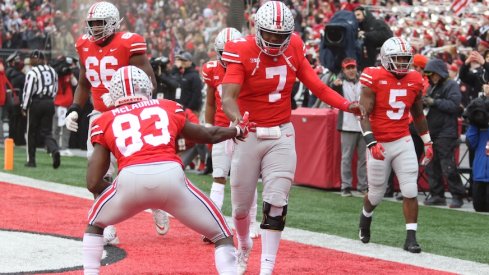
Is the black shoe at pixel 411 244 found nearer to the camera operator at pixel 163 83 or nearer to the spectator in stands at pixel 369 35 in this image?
the spectator in stands at pixel 369 35

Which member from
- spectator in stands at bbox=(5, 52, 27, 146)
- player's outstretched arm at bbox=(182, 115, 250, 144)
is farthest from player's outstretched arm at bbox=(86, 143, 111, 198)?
spectator in stands at bbox=(5, 52, 27, 146)

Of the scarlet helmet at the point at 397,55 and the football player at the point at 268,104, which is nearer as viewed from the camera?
the football player at the point at 268,104

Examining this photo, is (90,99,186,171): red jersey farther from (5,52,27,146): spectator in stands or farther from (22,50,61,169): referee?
(5,52,27,146): spectator in stands

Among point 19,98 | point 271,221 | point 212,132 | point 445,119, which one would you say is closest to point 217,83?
point 271,221

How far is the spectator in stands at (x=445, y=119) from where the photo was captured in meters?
12.6

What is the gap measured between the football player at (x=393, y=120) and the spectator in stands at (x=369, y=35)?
563 cm

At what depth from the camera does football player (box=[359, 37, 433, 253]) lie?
30.0ft

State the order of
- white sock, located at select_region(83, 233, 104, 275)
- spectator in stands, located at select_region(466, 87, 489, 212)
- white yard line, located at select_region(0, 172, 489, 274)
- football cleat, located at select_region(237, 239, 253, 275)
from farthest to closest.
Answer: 1. spectator in stands, located at select_region(466, 87, 489, 212)
2. white yard line, located at select_region(0, 172, 489, 274)
3. football cleat, located at select_region(237, 239, 253, 275)
4. white sock, located at select_region(83, 233, 104, 275)

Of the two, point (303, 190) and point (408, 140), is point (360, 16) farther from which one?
point (408, 140)

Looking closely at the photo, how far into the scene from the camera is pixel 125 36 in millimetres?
8844

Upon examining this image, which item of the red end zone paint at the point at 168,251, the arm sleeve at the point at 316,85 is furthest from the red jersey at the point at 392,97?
the arm sleeve at the point at 316,85

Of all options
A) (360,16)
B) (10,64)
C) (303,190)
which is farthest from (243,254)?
(10,64)

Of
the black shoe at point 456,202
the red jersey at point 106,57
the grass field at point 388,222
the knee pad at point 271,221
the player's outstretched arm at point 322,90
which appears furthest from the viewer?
the black shoe at point 456,202

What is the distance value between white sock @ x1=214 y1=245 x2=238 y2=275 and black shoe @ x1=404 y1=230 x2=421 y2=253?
3.16 m
